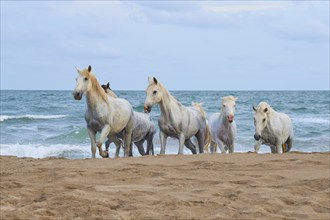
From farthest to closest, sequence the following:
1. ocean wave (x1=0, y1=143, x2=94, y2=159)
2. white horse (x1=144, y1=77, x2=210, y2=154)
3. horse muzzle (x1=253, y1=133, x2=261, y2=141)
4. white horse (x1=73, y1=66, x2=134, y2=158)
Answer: ocean wave (x1=0, y1=143, x2=94, y2=159) → white horse (x1=144, y1=77, x2=210, y2=154) → horse muzzle (x1=253, y1=133, x2=261, y2=141) → white horse (x1=73, y1=66, x2=134, y2=158)

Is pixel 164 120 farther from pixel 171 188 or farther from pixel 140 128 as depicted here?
pixel 171 188

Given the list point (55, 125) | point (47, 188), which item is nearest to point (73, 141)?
point (55, 125)

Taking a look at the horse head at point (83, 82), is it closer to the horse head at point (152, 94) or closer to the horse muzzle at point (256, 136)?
the horse head at point (152, 94)

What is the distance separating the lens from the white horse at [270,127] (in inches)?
481

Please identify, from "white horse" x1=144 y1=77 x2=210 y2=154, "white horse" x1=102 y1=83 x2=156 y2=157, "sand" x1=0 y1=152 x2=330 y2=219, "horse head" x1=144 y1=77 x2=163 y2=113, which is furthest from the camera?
"white horse" x1=102 y1=83 x2=156 y2=157

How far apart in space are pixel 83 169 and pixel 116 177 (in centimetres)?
99

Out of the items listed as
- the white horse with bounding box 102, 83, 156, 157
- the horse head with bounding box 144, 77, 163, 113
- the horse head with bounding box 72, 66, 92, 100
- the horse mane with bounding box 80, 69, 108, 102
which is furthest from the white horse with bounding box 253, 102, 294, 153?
the horse head with bounding box 72, 66, 92, 100

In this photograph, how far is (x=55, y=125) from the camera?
94.2ft

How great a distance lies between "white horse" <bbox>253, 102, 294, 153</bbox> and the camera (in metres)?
12.2

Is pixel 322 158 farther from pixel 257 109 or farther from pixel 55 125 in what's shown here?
pixel 55 125

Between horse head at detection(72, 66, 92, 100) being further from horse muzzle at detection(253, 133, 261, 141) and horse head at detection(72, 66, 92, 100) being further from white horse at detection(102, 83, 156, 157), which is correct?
horse muzzle at detection(253, 133, 261, 141)

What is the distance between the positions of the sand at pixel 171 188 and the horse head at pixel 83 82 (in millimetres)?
1242

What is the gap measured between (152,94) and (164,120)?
557 mm

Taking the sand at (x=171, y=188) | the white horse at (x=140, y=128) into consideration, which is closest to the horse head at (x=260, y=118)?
the sand at (x=171, y=188)
